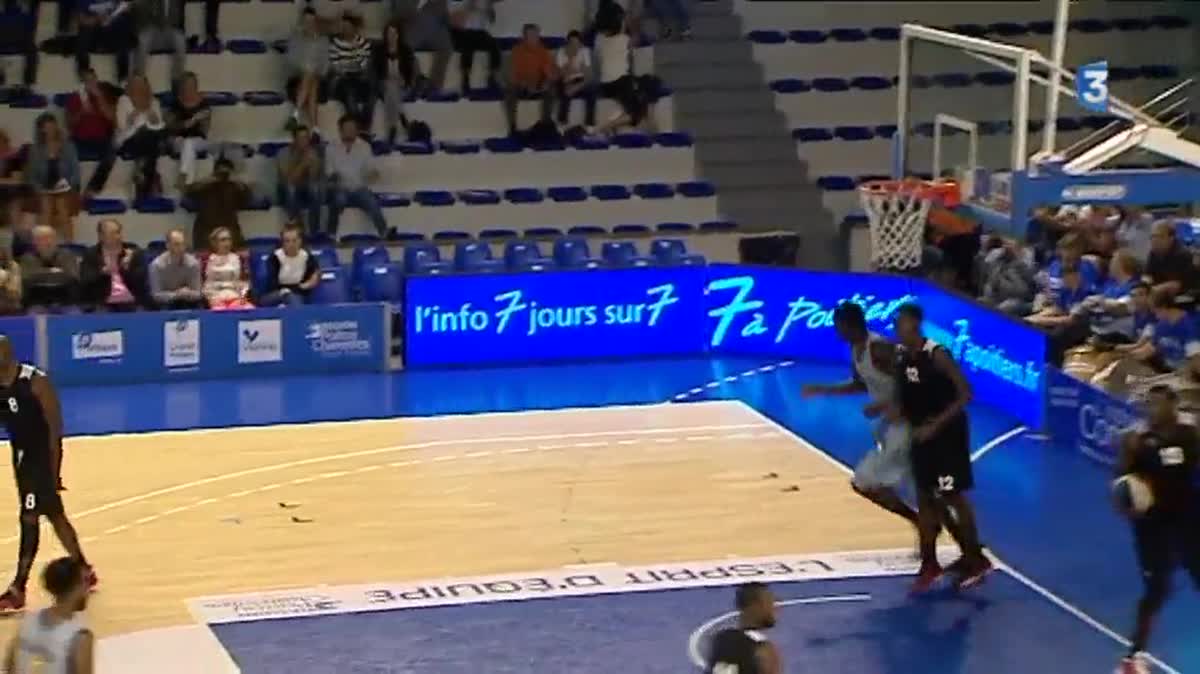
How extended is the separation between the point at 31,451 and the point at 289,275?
26.0 feet

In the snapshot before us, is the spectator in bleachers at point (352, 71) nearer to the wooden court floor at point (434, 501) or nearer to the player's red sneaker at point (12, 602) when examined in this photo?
the wooden court floor at point (434, 501)

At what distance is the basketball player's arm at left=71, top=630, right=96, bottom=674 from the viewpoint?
812cm

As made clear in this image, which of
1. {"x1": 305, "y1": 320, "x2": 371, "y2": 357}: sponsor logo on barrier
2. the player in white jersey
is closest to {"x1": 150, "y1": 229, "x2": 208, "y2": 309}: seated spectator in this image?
{"x1": 305, "y1": 320, "x2": 371, "y2": 357}: sponsor logo on barrier

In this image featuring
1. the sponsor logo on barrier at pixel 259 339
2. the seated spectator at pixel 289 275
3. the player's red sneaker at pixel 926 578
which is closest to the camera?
the player's red sneaker at pixel 926 578

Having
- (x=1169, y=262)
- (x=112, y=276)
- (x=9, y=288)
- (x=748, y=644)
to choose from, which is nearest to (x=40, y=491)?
(x=748, y=644)

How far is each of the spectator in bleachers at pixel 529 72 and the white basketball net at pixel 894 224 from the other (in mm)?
5167

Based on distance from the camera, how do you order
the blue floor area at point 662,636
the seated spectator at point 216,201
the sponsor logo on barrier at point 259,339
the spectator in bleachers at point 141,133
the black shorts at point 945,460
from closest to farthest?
the blue floor area at point 662,636, the black shorts at point 945,460, the sponsor logo on barrier at point 259,339, the seated spectator at point 216,201, the spectator in bleachers at point 141,133

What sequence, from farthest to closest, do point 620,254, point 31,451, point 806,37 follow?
point 806,37, point 620,254, point 31,451

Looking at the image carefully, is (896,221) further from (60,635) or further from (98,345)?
(60,635)

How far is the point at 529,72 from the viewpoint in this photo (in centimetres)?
2406

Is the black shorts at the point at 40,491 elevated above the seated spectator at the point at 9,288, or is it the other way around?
the seated spectator at the point at 9,288

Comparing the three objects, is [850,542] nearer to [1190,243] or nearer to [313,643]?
[313,643]

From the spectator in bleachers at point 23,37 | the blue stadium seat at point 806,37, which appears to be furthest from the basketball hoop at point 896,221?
the spectator in bleachers at point 23,37

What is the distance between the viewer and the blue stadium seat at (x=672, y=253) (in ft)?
70.1
